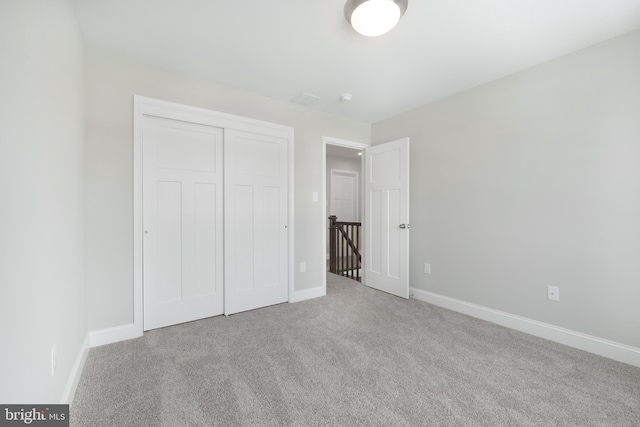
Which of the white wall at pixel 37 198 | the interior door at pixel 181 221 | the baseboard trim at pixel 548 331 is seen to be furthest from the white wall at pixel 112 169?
the baseboard trim at pixel 548 331

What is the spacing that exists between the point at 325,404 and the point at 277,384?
34cm

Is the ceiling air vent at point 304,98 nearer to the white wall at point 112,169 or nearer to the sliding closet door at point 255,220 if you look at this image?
the sliding closet door at point 255,220

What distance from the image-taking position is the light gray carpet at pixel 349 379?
1.44 metres


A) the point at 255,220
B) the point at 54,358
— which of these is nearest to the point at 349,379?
the point at 54,358

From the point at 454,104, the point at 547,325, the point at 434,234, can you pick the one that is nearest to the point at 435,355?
the point at 547,325

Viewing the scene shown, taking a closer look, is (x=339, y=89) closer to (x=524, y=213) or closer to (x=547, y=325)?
(x=524, y=213)

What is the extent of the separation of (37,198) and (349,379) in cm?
188

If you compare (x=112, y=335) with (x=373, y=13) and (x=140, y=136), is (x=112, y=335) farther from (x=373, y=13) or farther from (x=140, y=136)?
(x=373, y=13)

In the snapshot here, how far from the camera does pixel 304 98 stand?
3.11 m

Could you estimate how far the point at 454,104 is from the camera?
3.04 m

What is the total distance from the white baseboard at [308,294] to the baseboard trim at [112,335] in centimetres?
155

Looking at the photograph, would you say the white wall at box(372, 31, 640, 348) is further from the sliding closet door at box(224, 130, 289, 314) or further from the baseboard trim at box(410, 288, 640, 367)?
the sliding closet door at box(224, 130, 289, 314)

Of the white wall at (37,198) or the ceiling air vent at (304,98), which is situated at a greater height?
the ceiling air vent at (304,98)

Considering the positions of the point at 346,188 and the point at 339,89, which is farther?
the point at 346,188
